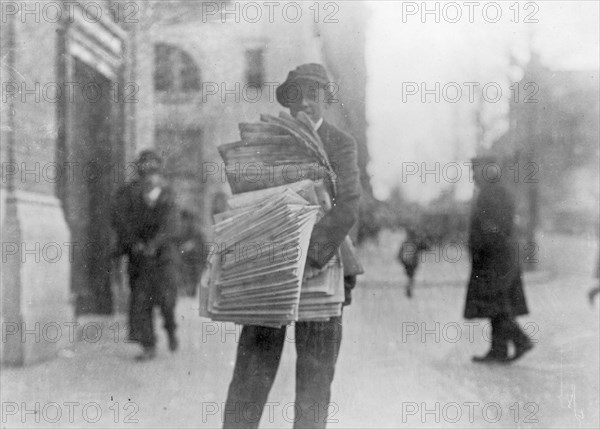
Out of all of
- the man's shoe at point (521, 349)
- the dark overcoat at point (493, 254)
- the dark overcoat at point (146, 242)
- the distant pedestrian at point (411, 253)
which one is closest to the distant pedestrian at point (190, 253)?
the dark overcoat at point (146, 242)

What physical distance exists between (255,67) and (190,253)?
1134mm

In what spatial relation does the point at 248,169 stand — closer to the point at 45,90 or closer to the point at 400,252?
the point at 400,252

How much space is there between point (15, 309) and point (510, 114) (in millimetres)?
3158

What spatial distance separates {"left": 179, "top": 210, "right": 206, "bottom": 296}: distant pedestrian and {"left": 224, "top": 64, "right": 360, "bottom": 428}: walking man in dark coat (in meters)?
0.42

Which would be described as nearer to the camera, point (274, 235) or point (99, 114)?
point (274, 235)

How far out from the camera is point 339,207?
344 cm

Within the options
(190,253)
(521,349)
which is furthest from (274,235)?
(521,349)

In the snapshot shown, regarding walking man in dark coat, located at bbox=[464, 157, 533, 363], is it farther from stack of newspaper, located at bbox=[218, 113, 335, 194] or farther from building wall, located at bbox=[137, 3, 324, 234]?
building wall, located at bbox=[137, 3, 324, 234]

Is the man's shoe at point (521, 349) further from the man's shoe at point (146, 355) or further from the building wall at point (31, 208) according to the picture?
the building wall at point (31, 208)

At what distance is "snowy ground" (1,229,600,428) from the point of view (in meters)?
3.66

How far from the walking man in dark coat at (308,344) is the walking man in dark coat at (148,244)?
1.67ft

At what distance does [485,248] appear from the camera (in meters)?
3.69

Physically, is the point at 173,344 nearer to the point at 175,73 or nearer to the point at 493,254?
the point at 175,73

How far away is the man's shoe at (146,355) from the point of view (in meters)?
3.74
